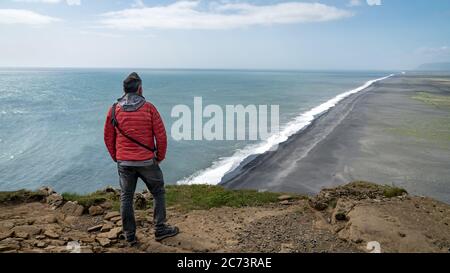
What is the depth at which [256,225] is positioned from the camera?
7.41m

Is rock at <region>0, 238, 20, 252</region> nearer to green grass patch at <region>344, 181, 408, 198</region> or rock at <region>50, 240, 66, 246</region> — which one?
rock at <region>50, 240, 66, 246</region>

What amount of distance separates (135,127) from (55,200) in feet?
13.7

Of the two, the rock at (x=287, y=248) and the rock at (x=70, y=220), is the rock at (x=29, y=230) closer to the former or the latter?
the rock at (x=70, y=220)

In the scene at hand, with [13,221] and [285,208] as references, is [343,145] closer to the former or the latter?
[285,208]

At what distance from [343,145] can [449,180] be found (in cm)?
906

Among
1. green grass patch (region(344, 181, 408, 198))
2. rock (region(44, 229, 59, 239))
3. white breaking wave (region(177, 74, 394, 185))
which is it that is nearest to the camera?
rock (region(44, 229, 59, 239))

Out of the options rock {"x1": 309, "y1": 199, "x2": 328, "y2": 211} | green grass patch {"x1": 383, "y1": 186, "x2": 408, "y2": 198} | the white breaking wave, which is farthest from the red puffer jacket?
the white breaking wave

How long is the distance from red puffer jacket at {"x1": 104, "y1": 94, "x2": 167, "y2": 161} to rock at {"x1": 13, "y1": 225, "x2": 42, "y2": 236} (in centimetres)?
210

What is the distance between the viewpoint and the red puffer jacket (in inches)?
225

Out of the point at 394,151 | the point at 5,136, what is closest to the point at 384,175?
the point at 394,151
